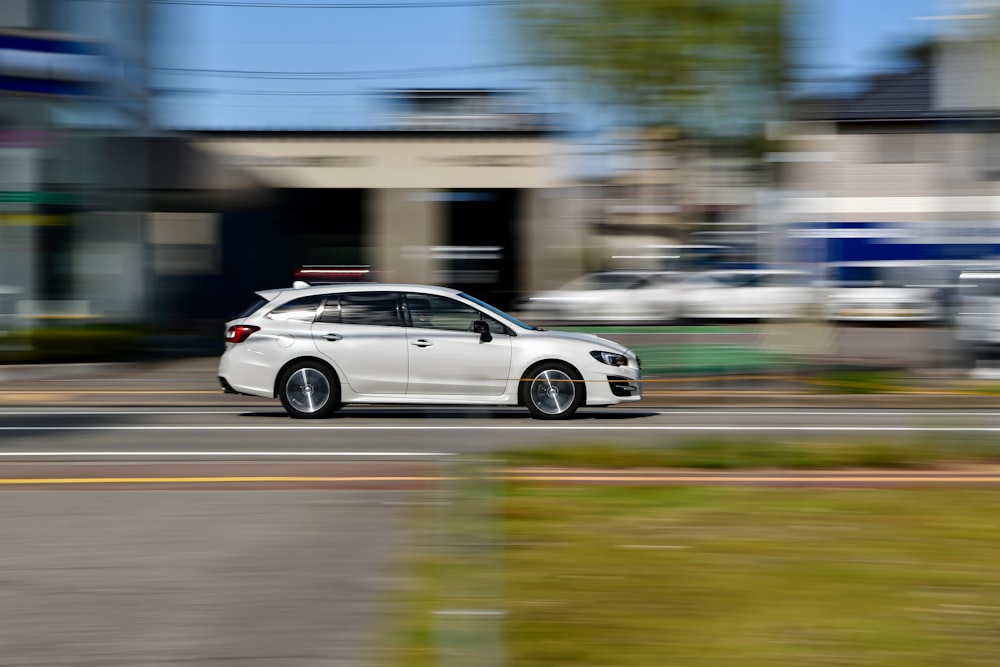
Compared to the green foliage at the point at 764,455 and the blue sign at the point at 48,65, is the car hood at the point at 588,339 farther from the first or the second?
the blue sign at the point at 48,65

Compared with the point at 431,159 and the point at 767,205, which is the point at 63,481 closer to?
the point at 767,205

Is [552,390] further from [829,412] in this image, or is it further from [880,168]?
[880,168]

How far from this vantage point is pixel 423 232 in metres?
36.5

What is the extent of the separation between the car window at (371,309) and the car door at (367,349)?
0.01m

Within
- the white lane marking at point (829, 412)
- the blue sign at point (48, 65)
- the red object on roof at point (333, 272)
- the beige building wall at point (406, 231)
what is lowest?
the white lane marking at point (829, 412)

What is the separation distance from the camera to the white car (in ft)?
45.3

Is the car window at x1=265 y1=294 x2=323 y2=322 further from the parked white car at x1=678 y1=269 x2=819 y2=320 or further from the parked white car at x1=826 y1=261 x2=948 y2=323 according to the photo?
the parked white car at x1=826 y1=261 x2=948 y2=323

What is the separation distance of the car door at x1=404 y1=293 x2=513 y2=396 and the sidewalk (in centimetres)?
309

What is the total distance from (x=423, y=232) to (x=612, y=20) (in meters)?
18.6

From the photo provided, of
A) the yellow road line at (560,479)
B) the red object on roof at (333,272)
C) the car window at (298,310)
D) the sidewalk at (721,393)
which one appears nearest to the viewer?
the yellow road line at (560,479)

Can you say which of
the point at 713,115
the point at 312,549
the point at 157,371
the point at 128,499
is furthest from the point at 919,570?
the point at 157,371

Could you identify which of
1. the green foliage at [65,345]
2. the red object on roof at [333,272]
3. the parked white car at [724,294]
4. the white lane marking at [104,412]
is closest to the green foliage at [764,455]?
the white lane marking at [104,412]

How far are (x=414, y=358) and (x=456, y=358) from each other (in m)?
0.43

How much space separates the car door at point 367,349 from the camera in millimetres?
13875
